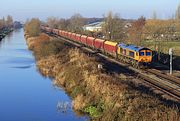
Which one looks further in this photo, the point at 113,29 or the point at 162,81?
the point at 113,29

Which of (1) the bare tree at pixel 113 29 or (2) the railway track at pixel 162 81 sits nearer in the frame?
(2) the railway track at pixel 162 81

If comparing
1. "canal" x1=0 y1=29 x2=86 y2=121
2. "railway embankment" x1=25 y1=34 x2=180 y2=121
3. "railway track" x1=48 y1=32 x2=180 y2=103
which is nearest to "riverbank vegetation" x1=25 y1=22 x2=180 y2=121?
"railway embankment" x1=25 y1=34 x2=180 y2=121

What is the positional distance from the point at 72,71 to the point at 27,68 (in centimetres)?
1816

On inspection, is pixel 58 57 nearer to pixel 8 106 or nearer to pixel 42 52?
pixel 42 52

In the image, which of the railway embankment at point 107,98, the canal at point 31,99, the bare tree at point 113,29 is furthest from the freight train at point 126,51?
the bare tree at point 113,29

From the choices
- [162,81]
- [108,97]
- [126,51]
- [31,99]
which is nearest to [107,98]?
[108,97]

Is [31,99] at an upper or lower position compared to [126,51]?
lower

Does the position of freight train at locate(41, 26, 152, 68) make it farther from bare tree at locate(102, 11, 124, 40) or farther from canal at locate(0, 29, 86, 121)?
bare tree at locate(102, 11, 124, 40)

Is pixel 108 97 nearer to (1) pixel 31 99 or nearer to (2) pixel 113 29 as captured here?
(1) pixel 31 99

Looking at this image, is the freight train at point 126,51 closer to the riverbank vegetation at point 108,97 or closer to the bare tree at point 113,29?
the riverbank vegetation at point 108,97

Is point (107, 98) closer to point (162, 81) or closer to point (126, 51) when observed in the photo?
point (162, 81)

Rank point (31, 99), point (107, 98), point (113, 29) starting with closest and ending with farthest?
1. point (107, 98)
2. point (31, 99)
3. point (113, 29)

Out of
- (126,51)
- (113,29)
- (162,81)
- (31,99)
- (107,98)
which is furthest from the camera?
(113,29)

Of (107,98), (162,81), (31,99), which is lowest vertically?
(31,99)
